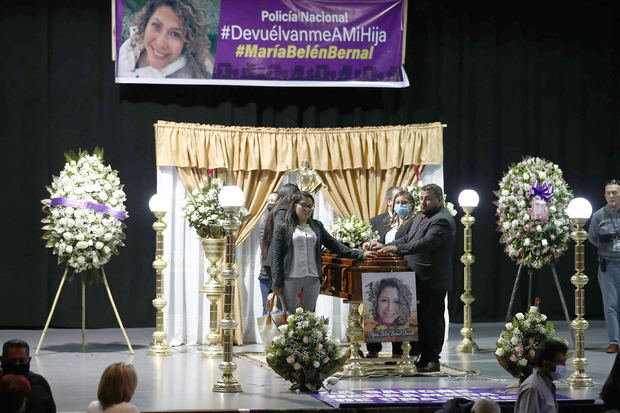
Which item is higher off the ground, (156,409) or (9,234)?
(9,234)

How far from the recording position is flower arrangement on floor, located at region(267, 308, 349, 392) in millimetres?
7633

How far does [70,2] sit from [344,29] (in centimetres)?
315

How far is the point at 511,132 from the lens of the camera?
13.0m

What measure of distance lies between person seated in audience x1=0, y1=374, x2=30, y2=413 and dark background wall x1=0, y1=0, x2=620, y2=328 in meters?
7.47

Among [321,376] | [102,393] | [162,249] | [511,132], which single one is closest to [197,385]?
[321,376]

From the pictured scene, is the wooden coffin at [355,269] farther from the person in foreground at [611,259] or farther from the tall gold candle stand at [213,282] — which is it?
the person in foreground at [611,259]

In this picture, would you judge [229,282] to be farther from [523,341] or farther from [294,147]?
[294,147]

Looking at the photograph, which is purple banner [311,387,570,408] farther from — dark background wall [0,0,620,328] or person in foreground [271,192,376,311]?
dark background wall [0,0,620,328]

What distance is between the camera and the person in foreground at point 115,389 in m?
4.74

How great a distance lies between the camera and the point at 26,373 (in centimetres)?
515

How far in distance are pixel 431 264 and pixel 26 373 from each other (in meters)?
4.25

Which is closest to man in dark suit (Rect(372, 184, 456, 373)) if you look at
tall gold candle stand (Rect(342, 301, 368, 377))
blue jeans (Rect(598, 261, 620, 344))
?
tall gold candle stand (Rect(342, 301, 368, 377))

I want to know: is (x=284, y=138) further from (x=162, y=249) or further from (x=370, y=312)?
(x=370, y=312)

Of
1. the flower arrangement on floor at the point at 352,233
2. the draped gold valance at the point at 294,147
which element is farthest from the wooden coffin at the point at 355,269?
the draped gold valance at the point at 294,147
